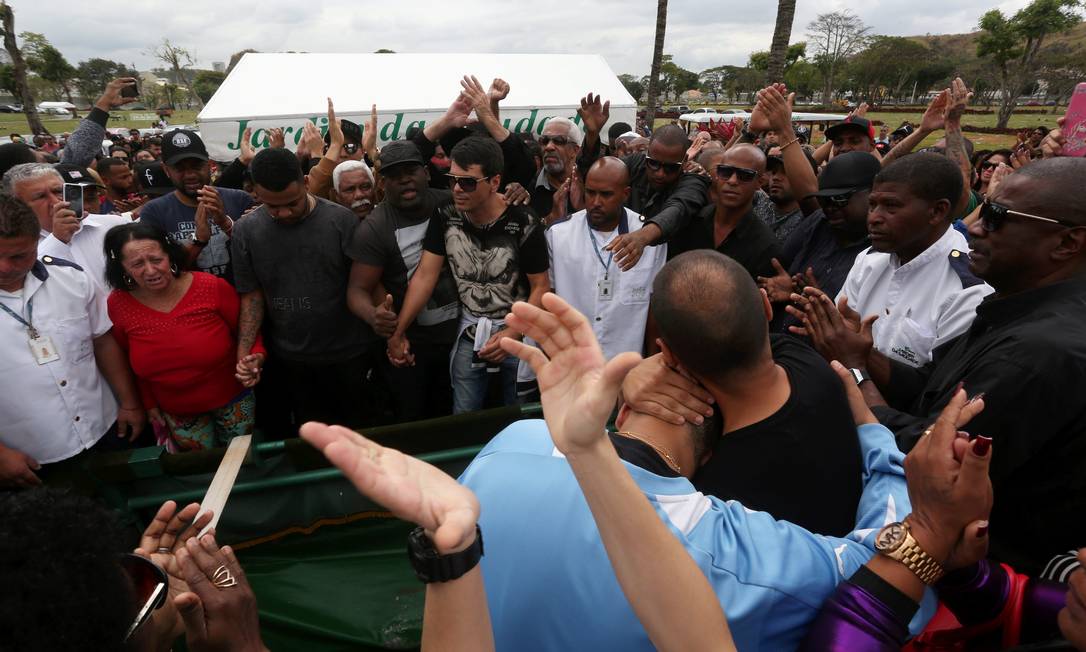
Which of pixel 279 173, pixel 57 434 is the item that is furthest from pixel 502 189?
pixel 57 434

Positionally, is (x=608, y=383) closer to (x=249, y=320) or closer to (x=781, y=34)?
(x=249, y=320)

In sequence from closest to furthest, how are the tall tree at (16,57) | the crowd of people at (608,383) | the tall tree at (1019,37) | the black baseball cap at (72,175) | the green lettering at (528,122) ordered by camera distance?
the crowd of people at (608,383) < the black baseball cap at (72,175) < the green lettering at (528,122) < the tall tree at (16,57) < the tall tree at (1019,37)

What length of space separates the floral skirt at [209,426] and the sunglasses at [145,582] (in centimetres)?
247

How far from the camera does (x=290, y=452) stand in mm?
2980

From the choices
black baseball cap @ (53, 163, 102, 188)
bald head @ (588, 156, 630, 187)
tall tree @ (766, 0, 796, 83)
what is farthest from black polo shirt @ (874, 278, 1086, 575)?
tall tree @ (766, 0, 796, 83)

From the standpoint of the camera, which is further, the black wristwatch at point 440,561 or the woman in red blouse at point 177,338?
the woman in red blouse at point 177,338

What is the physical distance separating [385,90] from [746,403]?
10.2 meters

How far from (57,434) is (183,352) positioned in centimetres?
66

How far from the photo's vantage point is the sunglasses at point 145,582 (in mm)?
1166

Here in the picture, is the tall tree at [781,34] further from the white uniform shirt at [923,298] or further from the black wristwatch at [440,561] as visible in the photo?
the black wristwatch at [440,561]

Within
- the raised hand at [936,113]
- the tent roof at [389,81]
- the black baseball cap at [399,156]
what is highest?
the tent roof at [389,81]

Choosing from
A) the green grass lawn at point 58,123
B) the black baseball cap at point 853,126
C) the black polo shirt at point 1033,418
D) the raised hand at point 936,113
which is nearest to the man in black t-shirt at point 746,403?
the black polo shirt at point 1033,418

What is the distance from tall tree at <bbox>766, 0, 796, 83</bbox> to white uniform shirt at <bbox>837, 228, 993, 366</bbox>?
26.2ft

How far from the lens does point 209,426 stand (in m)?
3.45
